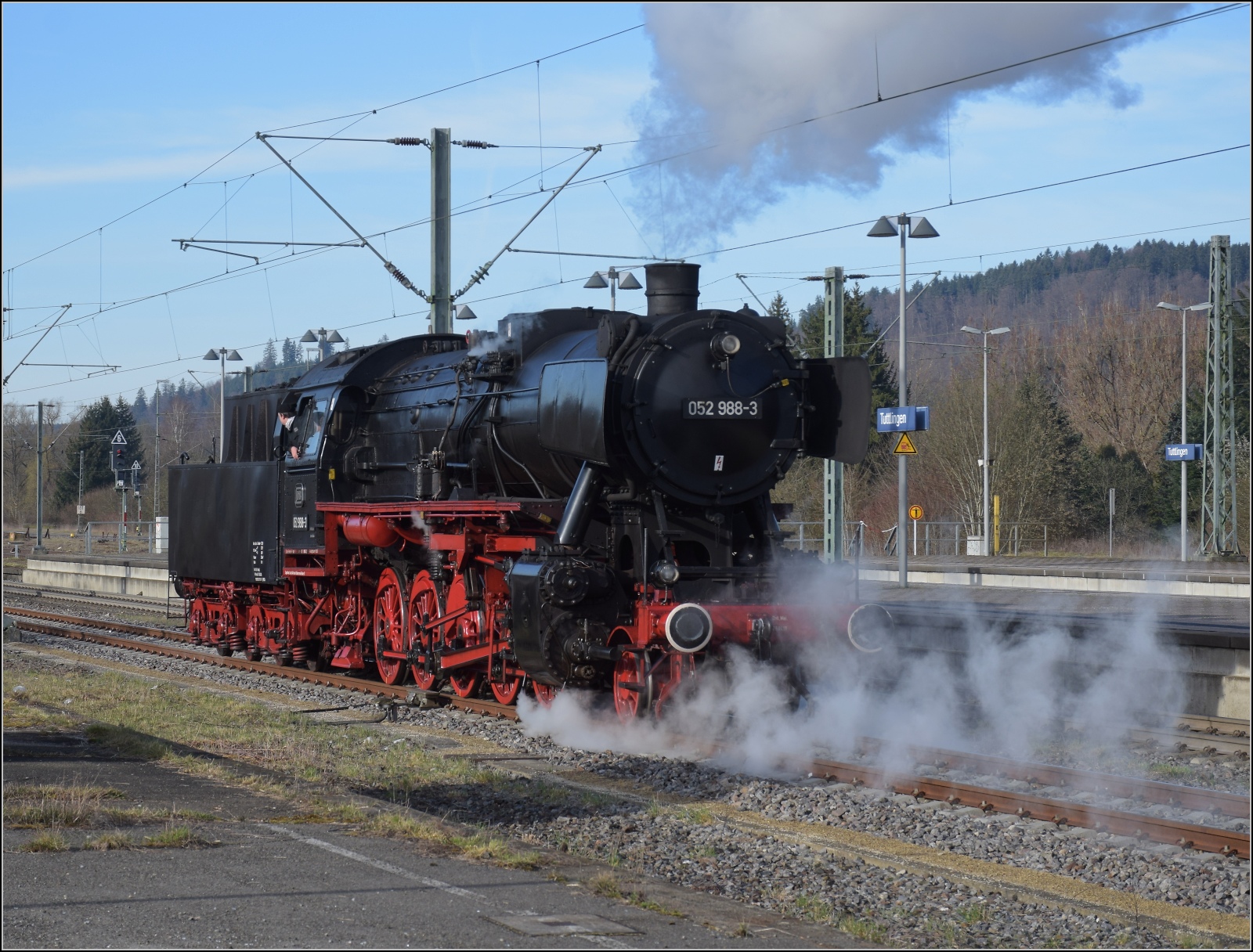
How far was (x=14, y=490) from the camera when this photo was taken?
87.8 m

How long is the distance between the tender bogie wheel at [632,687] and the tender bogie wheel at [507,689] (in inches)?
63.2

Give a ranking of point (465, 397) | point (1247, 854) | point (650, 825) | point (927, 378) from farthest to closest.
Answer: point (927, 378), point (465, 397), point (650, 825), point (1247, 854)

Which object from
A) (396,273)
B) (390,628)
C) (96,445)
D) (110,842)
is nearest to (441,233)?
(396,273)

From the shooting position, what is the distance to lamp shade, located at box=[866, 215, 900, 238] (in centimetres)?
2192

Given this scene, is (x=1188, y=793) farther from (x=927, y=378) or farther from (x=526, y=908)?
(x=927, y=378)

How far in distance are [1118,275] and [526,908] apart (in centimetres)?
12052

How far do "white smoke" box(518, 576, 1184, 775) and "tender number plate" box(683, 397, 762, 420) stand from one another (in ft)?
5.22

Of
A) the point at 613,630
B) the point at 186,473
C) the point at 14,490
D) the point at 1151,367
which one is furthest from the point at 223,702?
the point at 14,490

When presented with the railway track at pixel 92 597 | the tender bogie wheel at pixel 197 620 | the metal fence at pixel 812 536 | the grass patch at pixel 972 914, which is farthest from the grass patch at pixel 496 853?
the metal fence at pixel 812 536

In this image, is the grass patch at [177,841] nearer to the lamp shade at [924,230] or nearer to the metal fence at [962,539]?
the lamp shade at [924,230]

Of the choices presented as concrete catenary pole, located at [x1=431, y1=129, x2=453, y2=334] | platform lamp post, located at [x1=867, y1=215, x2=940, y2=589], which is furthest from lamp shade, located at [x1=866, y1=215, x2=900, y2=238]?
concrete catenary pole, located at [x1=431, y1=129, x2=453, y2=334]

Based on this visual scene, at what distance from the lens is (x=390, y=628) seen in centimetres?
1448

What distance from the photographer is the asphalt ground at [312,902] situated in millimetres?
5031

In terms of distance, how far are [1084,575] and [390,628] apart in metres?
18.2
